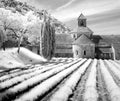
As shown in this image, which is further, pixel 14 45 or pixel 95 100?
pixel 14 45

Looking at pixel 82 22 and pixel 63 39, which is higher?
pixel 82 22

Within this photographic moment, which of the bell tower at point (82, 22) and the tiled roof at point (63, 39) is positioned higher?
the bell tower at point (82, 22)

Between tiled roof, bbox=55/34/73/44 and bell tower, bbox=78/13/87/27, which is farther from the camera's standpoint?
bell tower, bbox=78/13/87/27

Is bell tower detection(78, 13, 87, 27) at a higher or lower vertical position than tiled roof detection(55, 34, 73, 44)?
higher

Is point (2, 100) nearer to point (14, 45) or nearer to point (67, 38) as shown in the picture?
point (14, 45)

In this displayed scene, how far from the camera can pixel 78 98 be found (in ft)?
31.9

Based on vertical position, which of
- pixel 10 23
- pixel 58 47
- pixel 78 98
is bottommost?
pixel 78 98

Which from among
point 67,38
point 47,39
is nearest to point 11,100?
point 47,39

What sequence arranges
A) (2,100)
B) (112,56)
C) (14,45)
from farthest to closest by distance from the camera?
(112,56)
(14,45)
(2,100)

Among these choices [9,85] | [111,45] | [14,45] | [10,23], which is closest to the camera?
[9,85]

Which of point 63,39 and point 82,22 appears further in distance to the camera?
point 82,22

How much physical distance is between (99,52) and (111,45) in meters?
6.15

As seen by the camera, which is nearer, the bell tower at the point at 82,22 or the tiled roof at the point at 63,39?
the tiled roof at the point at 63,39

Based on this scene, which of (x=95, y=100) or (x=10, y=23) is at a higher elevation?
(x=10, y=23)
